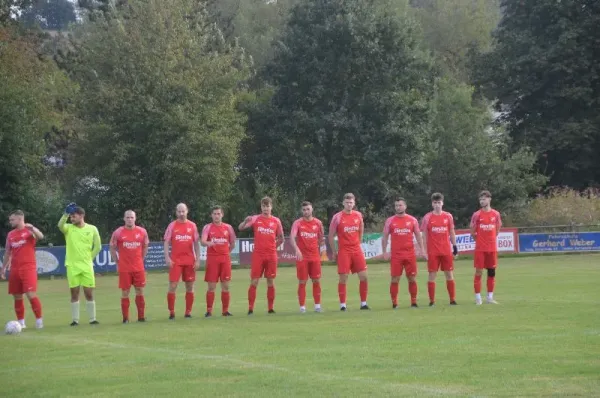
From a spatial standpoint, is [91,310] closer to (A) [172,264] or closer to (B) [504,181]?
(A) [172,264]

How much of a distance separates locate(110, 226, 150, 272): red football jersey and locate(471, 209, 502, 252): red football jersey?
22.9 feet

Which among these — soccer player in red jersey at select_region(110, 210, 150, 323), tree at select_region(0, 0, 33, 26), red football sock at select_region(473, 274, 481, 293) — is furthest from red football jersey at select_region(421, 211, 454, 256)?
tree at select_region(0, 0, 33, 26)

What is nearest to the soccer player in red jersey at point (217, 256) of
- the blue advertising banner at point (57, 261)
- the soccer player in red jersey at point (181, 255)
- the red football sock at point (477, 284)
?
the soccer player in red jersey at point (181, 255)

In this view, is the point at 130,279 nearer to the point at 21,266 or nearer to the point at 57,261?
the point at 21,266

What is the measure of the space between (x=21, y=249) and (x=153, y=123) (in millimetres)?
34527

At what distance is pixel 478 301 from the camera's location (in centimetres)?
2150

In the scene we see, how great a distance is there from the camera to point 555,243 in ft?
160

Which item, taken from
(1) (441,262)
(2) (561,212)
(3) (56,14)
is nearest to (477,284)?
(1) (441,262)

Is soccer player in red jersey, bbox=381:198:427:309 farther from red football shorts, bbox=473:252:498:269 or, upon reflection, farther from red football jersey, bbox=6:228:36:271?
red football jersey, bbox=6:228:36:271

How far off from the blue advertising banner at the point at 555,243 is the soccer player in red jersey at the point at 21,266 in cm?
3260

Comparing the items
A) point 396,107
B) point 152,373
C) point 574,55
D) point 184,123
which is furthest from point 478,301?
point 574,55

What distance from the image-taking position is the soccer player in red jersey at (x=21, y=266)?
19594mm

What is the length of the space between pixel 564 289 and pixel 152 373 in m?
15.6

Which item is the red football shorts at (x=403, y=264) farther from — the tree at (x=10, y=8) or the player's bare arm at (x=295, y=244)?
the tree at (x=10, y=8)
